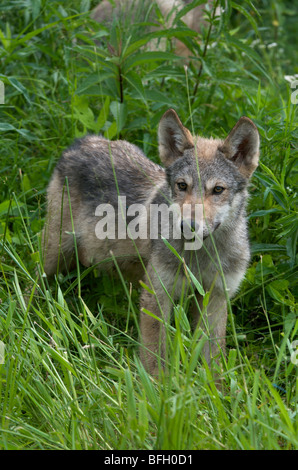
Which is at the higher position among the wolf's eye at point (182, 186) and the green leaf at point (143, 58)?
the green leaf at point (143, 58)

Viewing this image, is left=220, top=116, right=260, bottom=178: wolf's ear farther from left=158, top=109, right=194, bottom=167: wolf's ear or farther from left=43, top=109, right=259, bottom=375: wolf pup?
left=158, top=109, right=194, bottom=167: wolf's ear

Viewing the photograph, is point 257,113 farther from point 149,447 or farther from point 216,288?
point 149,447

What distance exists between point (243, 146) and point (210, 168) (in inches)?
11.6

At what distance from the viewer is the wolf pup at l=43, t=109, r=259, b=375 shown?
382cm

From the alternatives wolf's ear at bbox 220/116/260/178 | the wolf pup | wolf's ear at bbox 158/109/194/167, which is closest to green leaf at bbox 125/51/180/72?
the wolf pup

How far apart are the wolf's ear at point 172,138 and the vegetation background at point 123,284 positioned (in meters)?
0.26

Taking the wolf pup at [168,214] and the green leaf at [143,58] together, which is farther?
the green leaf at [143,58]

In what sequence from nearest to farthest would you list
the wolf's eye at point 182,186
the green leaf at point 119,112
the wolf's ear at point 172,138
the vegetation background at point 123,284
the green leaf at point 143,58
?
the vegetation background at point 123,284 < the wolf's eye at point 182,186 < the wolf's ear at point 172,138 < the green leaf at point 143,58 < the green leaf at point 119,112

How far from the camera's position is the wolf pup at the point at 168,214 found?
3.82 metres

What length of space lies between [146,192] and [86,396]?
1.85 m

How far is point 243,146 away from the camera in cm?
401

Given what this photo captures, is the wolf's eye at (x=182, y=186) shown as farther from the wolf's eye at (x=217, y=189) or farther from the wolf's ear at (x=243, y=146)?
the wolf's ear at (x=243, y=146)

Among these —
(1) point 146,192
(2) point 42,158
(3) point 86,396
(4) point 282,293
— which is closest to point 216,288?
(4) point 282,293

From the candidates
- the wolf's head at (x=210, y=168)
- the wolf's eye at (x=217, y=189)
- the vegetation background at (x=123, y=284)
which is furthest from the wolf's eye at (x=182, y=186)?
the vegetation background at (x=123, y=284)
